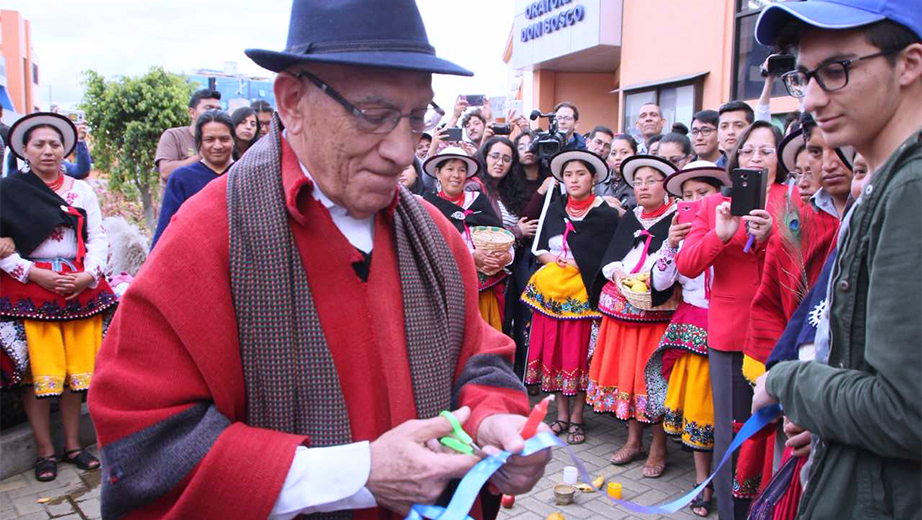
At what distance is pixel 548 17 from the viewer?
19.2 m

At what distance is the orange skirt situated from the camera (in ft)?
15.8

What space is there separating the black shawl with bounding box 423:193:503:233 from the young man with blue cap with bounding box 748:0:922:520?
→ 4351 mm

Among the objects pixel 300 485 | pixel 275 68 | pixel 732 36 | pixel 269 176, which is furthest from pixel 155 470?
pixel 732 36

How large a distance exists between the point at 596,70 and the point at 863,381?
20619mm

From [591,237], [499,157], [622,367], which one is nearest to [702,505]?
[622,367]

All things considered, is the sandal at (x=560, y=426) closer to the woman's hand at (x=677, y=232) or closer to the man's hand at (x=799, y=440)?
the woman's hand at (x=677, y=232)

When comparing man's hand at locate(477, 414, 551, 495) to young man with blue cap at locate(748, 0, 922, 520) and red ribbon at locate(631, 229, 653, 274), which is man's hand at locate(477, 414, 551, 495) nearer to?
young man with blue cap at locate(748, 0, 922, 520)

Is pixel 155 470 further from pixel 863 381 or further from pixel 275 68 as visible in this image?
pixel 863 381

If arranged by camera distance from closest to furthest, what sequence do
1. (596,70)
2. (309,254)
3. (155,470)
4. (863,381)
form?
(155,470)
(863,381)
(309,254)
(596,70)

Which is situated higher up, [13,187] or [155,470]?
[13,187]

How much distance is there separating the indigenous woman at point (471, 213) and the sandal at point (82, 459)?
317 cm

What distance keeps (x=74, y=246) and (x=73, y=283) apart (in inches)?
10.7

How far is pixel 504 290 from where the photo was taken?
6.21 meters

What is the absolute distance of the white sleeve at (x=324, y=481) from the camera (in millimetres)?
1438
